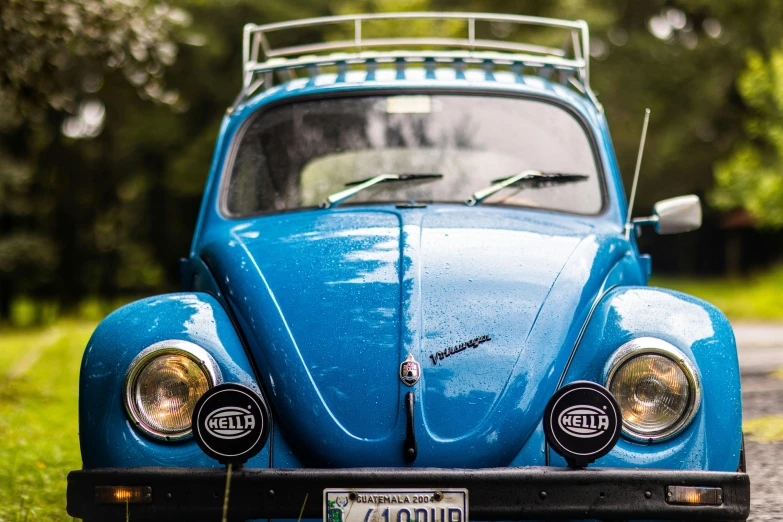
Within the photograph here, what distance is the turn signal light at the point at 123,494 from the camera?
9.99 ft

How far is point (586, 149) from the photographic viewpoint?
4.79 metres

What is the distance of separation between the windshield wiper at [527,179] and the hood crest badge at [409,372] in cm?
130

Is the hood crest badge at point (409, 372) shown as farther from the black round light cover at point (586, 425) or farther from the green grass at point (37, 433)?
the green grass at point (37, 433)

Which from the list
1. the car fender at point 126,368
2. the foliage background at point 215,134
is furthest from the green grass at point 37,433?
the foliage background at point 215,134

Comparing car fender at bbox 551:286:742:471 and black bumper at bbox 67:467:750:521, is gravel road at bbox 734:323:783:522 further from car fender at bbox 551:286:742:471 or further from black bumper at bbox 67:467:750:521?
black bumper at bbox 67:467:750:521

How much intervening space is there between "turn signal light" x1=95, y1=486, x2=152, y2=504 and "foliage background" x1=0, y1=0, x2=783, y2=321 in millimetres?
17271

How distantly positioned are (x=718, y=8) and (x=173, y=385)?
34.7 metres

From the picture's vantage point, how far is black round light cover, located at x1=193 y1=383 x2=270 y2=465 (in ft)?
10.0

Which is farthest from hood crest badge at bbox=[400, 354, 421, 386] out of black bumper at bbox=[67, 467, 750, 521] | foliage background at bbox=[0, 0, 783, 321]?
foliage background at bbox=[0, 0, 783, 321]

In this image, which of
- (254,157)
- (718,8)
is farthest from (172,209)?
(254,157)

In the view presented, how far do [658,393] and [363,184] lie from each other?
5.66ft

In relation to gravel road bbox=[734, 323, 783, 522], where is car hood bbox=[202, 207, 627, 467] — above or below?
above

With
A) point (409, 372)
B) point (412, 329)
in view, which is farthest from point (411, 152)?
point (409, 372)

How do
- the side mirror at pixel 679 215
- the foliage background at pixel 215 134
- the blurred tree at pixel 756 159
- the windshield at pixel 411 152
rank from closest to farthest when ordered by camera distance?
the windshield at pixel 411 152
the side mirror at pixel 679 215
the blurred tree at pixel 756 159
the foliage background at pixel 215 134
